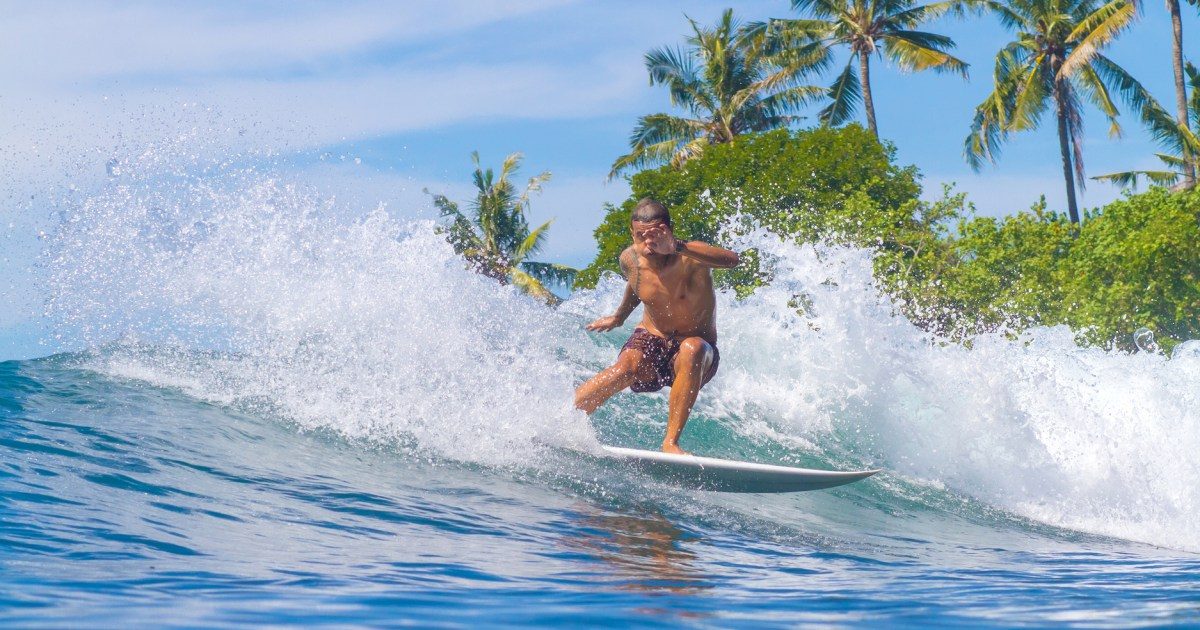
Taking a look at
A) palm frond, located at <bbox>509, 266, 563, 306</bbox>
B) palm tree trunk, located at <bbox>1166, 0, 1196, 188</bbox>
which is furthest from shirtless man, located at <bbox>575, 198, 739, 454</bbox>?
palm frond, located at <bbox>509, 266, 563, 306</bbox>

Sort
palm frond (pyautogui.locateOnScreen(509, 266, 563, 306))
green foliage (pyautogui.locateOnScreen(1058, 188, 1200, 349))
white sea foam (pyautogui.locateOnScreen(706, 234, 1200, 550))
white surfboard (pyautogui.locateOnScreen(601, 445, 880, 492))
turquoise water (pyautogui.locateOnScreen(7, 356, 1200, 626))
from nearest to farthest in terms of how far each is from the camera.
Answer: turquoise water (pyautogui.locateOnScreen(7, 356, 1200, 626)) < white surfboard (pyautogui.locateOnScreen(601, 445, 880, 492)) < white sea foam (pyautogui.locateOnScreen(706, 234, 1200, 550)) < green foliage (pyautogui.locateOnScreen(1058, 188, 1200, 349)) < palm frond (pyautogui.locateOnScreen(509, 266, 563, 306))

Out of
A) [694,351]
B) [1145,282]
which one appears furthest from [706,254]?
[1145,282]

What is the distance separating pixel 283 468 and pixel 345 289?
2.93 metres

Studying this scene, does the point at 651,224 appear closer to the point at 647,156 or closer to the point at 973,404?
→ the point at 973,404

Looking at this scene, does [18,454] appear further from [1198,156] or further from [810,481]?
[1198,156]

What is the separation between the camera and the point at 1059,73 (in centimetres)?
2739

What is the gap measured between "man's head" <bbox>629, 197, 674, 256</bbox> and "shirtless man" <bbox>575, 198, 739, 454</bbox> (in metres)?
0.09

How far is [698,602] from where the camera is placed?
3232 mm

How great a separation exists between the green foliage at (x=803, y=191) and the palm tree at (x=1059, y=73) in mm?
3582

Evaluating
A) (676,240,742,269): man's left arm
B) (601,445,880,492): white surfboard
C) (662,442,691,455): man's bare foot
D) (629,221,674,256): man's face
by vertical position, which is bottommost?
(601,445,880,492): white surfboard

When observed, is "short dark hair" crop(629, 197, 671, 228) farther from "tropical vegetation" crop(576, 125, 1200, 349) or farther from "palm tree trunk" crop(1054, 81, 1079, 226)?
"palm tree trunk" crop(1054, 81, 1079, 226)

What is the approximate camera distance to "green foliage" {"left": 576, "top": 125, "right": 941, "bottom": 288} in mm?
24750

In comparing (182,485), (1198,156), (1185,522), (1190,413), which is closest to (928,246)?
(1198,156)

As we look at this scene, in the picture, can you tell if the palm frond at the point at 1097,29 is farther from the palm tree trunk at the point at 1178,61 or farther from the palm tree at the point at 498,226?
the palm tree at the point at 498,226
